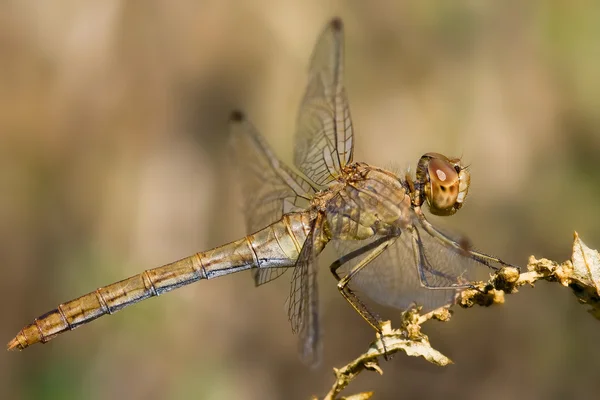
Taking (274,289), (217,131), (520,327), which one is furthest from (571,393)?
(217,131)

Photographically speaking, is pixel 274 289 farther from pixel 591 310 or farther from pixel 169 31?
pixel 591 310

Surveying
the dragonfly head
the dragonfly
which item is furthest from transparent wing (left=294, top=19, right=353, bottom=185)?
the dragonfly head

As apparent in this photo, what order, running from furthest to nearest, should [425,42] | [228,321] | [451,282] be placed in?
[425,42] < [228,321] < [451,282]

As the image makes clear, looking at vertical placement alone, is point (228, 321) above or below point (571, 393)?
above

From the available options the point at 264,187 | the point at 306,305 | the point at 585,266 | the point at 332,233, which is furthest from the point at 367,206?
the point at 585,266

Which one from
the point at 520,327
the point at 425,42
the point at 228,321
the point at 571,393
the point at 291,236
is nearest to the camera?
the point at 291,236

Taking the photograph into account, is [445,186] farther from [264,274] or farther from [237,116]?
[237,116]
